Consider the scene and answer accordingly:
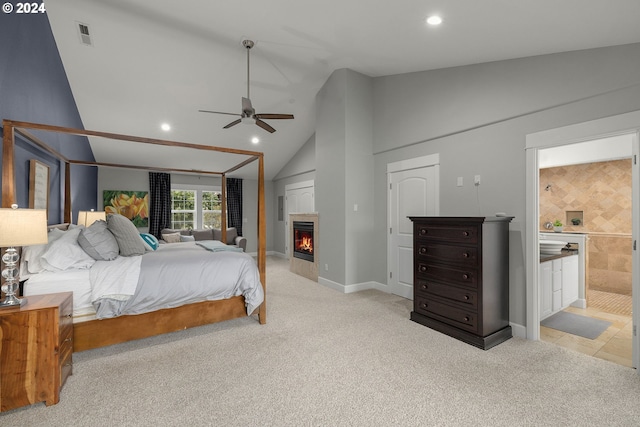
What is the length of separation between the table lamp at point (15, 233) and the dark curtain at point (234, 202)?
6710mm

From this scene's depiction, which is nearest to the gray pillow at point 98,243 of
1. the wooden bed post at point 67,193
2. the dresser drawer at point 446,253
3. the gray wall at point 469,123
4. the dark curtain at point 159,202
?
the wooden bed post at point 67,193

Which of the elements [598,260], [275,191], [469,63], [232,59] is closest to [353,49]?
[469,63]

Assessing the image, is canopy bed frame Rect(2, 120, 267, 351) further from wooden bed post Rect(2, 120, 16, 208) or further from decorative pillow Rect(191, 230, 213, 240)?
decorative pillow Rect(191, 230, 213, 240)

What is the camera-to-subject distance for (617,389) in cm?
208

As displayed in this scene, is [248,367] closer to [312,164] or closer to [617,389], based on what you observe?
[617,389]

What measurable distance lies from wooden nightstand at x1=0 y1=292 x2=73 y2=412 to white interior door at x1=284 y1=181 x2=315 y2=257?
5104mm

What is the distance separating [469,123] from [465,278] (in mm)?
1769

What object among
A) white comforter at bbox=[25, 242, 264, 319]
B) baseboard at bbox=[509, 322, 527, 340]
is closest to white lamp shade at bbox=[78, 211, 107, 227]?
white comforter at bbox=[25, 242, 264, 319]

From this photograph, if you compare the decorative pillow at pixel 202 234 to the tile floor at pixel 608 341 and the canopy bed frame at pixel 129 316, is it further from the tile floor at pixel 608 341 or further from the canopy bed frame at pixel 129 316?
the tile floor at pixel 608 341

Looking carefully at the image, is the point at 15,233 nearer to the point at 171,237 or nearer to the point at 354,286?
the point at 354,286

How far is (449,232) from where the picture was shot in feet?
10.0

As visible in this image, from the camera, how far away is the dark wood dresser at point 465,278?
2.80 meters

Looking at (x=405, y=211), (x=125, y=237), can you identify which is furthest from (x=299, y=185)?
(x=125, y=237)

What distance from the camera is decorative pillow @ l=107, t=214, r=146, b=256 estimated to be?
2977 mm
